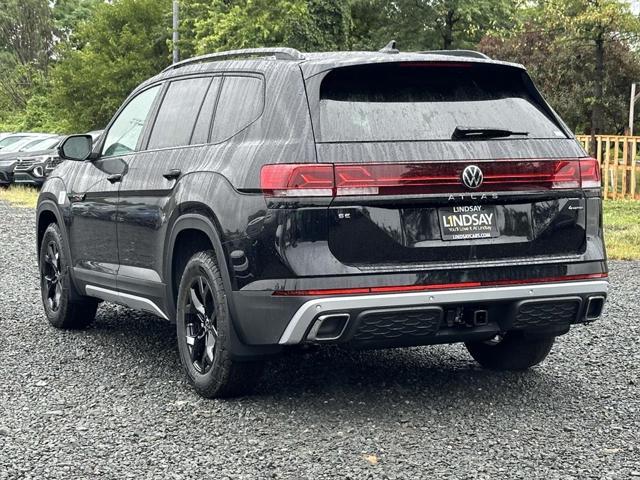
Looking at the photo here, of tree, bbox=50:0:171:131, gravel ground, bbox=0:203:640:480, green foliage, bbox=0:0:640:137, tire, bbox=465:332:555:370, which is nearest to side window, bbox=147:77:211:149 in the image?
gravel ground, bbox=0:203:640:480

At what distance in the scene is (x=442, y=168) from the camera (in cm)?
529

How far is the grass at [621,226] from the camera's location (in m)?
13.1

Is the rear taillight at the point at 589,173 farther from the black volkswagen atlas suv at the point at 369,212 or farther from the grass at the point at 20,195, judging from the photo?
the grass at the point at 20,195

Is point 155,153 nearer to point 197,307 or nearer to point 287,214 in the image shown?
point 197,307

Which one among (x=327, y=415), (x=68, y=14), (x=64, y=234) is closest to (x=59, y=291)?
(x=64, y=234)

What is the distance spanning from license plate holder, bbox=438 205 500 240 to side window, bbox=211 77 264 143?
1100 millimetres

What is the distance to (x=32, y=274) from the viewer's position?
463 inches

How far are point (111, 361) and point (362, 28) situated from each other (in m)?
38.2

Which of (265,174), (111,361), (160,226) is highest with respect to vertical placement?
(265,174)

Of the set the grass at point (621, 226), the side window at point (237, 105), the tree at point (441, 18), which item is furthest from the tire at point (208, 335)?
the tree at point (441, 18)

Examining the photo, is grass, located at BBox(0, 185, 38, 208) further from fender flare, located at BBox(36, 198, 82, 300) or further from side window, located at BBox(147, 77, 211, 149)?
side window, located at BBox(147, 77, 211, 149)

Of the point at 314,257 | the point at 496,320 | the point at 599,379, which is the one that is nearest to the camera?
the point at 314,257

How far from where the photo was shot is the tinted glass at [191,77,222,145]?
241 inches

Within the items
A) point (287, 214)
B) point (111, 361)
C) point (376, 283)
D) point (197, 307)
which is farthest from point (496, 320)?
point (111, 361)
